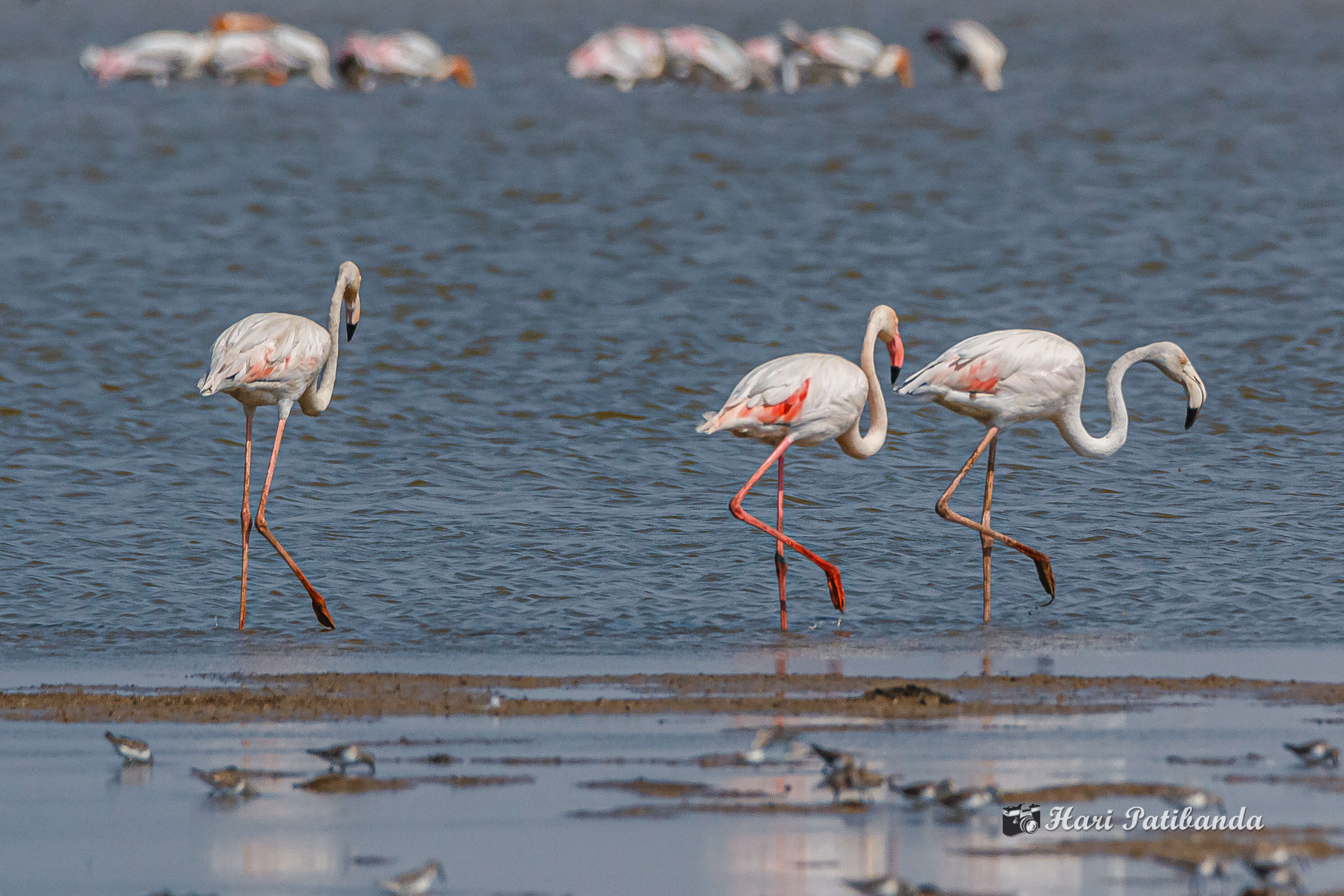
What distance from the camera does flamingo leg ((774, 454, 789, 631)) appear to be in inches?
377

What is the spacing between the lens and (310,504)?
11.9 meters

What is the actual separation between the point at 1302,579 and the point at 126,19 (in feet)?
120

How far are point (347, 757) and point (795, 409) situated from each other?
4.29m

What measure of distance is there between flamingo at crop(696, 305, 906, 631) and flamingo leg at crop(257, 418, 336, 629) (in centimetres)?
205

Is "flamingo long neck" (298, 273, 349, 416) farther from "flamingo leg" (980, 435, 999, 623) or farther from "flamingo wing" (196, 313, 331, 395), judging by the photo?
"flamingo leg" (980, 435, 999, 623)

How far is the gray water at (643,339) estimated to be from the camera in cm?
997

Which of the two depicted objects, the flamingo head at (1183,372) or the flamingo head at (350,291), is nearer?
the flamingo head at (1183,372)

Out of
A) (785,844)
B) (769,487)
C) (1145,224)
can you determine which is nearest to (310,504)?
(769,487)

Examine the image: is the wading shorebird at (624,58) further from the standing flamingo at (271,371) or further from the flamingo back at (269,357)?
the flamingo back at (269,357)

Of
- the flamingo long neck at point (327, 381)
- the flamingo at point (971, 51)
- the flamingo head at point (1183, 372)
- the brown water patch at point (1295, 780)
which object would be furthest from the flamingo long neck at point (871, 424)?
the flamingo at point (971, 51)

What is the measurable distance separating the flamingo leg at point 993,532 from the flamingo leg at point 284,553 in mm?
3207

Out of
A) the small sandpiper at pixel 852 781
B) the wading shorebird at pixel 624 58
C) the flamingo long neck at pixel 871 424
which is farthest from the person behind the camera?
the wading shorebird at pixel 624 58

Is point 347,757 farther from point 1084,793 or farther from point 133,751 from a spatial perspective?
point 1084,793
